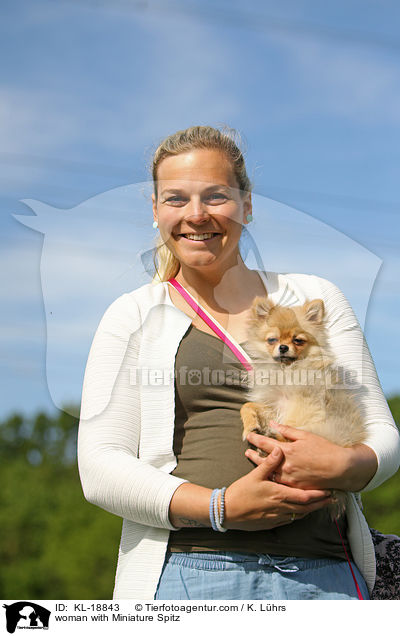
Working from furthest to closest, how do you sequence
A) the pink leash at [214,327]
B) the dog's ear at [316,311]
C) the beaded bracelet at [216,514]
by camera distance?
the dog's ear at [316,311] < the pink leash at [214,327] < the beaded bracelet at [216,514]

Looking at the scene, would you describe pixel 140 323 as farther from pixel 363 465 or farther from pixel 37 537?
pixel 37 537

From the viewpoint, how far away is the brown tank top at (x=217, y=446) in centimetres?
162

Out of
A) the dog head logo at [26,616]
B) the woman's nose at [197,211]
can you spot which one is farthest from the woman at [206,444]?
the dog head logo at [26,616]

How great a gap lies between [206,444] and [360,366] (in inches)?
18.4

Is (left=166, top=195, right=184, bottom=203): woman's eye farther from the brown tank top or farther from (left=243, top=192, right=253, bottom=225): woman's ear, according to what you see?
the brown tank top

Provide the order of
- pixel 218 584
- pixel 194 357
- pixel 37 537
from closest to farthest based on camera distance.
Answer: pixel 218 584, pixel 194 357, pixel 37 537

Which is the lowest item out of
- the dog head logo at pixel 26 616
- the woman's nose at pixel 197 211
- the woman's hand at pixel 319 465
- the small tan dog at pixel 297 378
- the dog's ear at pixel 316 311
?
the dog head logo at pixel 26 616

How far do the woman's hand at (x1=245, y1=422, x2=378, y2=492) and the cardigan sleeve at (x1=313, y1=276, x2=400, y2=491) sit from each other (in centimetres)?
11

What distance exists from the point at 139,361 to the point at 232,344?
0.25 meters

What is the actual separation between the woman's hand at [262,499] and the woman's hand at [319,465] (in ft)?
0.08

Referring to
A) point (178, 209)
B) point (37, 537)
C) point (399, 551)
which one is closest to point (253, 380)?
point (178, 209)

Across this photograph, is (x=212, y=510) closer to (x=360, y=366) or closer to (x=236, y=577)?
(x=236, y=577)

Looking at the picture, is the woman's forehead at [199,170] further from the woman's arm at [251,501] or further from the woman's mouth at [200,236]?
the woman's arm at [251,501]

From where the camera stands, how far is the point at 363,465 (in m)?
1.62
